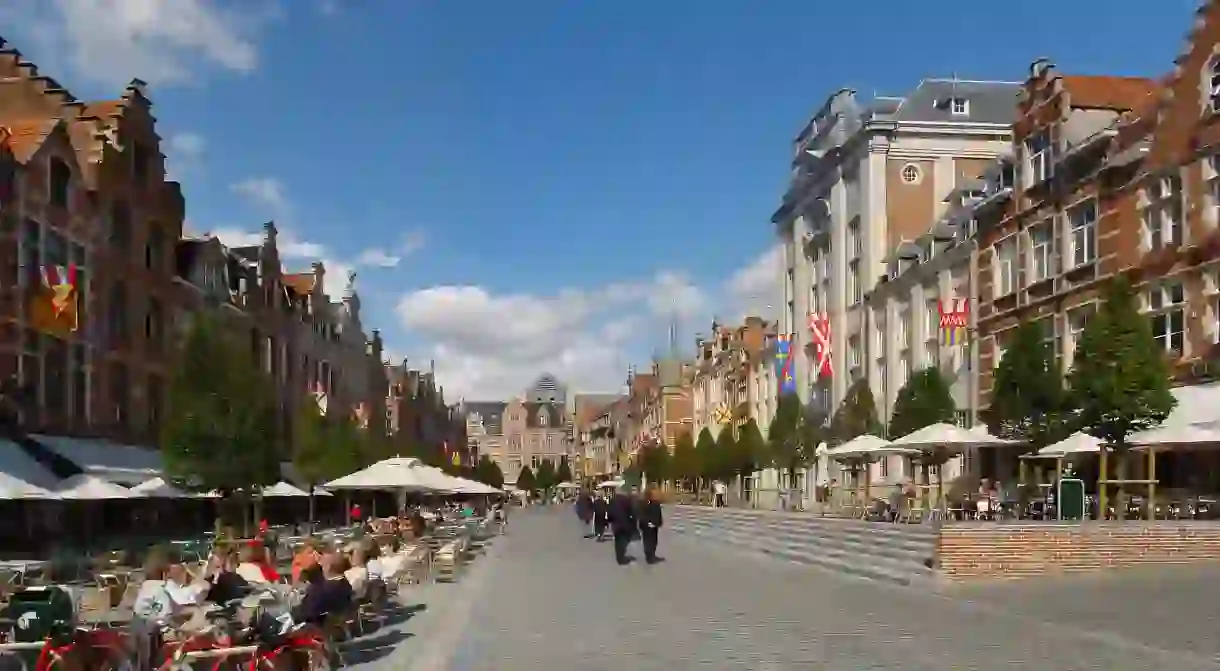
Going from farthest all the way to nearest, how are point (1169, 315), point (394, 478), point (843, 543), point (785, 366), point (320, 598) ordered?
point (785, 366)
point (394, 478)
point (1169, 315)
point (843, 543)
point (320, 598)

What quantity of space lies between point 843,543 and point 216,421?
48.2 ft

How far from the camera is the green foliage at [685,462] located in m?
71.8

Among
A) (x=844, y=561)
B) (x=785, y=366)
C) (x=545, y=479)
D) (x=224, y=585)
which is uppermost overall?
(x=785, y=366)

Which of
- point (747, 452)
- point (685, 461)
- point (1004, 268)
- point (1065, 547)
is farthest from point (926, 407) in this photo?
point (685, 461)

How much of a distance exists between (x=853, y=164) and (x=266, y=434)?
35915mm

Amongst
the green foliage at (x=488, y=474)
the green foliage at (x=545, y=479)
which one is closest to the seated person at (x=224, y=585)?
the green foliage at (x=488, y=474)

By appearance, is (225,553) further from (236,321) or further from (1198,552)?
(236,321)

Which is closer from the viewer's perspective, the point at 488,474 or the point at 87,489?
the point at 87,489

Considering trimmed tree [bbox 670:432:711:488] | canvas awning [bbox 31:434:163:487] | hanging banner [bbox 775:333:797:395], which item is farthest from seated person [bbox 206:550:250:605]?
trimmed tree [bbox 670:432:711:488]

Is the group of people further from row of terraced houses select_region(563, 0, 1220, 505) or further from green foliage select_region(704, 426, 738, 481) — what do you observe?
green foliage select_region(704, 426, 738, 481)

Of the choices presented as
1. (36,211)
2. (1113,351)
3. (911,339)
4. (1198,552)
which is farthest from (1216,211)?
(36,211)

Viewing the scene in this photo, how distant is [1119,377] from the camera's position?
83.4 ft

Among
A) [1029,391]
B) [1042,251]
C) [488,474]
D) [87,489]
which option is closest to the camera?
[87,489]

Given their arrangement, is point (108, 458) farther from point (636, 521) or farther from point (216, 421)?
point (636, 521)
